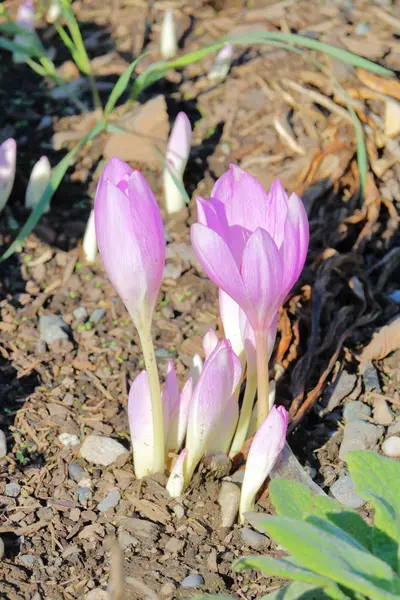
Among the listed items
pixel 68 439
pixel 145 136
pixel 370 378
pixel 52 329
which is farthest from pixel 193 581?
pixel 145 136

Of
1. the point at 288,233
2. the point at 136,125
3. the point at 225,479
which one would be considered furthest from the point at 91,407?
the point at 136,125

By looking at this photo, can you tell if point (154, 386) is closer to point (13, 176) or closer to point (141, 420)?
point (141, 420)

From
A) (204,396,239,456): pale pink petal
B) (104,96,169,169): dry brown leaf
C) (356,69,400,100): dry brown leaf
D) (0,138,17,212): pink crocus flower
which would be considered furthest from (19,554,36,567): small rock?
(356,69,400,100): dry brown leaf

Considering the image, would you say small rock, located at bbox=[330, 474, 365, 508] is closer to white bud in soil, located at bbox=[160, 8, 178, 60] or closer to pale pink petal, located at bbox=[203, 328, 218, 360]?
pale pink petal, located at bbox=[203, 328, 218, 360]

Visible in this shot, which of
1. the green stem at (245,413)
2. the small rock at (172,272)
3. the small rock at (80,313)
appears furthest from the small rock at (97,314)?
the green stem at (245,413)

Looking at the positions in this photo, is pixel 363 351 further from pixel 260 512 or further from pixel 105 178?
pixel 105 178

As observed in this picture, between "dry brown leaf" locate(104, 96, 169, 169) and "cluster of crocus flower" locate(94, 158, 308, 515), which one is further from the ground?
"cluster of crocus flower" locate(94, 158, 308, 515)

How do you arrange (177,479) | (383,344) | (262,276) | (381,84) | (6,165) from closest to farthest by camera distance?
(262,276), (177,479), (383,344), (6,165), (381,84)
